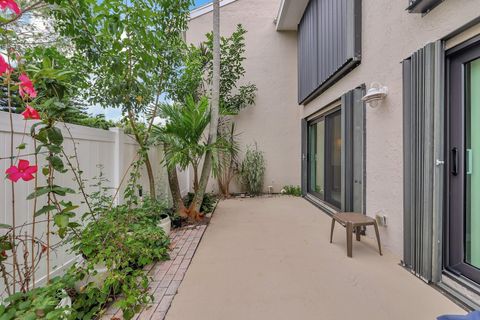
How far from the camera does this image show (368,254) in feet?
8.13

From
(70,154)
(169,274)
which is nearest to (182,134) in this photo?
(70,154)

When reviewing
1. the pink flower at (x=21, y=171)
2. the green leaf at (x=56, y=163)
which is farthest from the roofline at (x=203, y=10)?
the pink flower at (x=21, y=171)

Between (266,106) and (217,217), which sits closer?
(217,217)

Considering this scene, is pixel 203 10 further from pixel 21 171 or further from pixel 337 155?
pixel 21 171

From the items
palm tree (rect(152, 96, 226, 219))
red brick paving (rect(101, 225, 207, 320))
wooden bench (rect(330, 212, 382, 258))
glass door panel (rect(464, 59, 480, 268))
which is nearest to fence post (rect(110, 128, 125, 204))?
palm tree (rect(152, 96, 226, 219))

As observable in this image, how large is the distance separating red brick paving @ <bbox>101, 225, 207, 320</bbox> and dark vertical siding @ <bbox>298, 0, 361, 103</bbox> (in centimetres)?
329

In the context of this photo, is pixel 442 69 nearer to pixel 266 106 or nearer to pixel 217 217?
pixel 217 217

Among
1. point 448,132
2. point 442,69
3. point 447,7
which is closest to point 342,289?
point 448,132

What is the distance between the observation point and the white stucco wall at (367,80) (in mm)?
2225

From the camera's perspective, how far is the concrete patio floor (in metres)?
1.60

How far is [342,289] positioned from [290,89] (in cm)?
538

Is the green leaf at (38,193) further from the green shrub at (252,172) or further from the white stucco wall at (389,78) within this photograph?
the green shrub at (252,172)

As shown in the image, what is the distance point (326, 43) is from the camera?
403 cm

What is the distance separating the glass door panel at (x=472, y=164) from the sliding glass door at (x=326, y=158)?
215 centimetres
